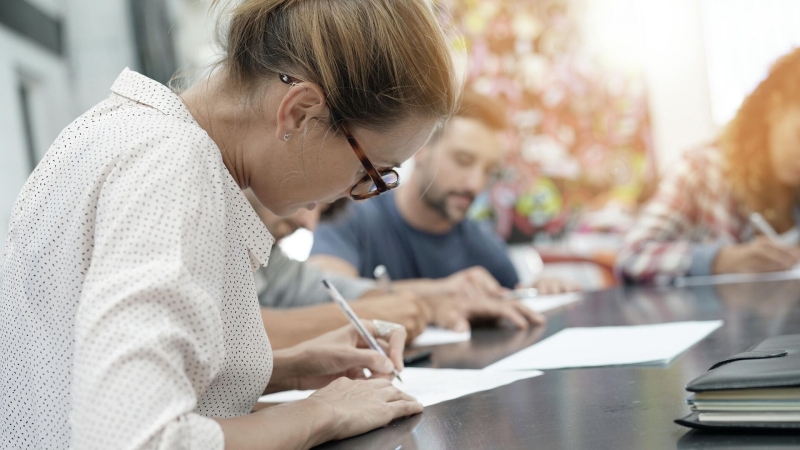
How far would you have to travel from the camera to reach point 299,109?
88 centimetres

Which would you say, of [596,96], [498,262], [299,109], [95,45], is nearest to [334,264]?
[498,262]

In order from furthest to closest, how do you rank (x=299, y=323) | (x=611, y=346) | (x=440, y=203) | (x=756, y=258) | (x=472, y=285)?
(x=440, y=203), (x=756, y=258), (x=472, y=285), (x=299, y=323), (x=611, y=346)

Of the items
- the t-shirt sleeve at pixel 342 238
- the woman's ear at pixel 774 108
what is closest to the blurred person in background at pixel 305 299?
the t-shirt sleeve at pixel 342 238

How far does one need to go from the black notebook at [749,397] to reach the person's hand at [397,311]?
2.87ft

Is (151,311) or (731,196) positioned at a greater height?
(151,311)

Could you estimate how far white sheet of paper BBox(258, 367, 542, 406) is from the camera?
1.07 meters

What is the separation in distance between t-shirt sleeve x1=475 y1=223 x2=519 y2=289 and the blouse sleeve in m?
2.39

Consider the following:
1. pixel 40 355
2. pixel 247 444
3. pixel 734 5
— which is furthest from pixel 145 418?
pixel 734 5

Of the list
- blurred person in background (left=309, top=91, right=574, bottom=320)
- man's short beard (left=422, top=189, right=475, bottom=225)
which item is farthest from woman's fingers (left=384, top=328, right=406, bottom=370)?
man's short beard (left=422, top=189, right=475, bottom=225)

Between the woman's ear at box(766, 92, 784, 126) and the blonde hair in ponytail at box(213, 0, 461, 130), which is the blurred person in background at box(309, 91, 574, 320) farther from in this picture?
the blonde hair in ponytail at box(213, 0, 461, 130)

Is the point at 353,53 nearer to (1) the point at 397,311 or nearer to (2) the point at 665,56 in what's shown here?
(1) the point at 397,311

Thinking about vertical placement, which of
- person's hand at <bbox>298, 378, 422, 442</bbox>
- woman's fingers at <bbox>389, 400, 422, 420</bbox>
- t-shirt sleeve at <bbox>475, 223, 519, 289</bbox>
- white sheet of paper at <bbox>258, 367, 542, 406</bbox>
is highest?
Answer: person's hand at <bbox>298, 378, 422, 442</bbox>

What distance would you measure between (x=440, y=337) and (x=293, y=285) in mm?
524

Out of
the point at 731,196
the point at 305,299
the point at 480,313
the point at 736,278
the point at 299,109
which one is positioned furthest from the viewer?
the point at 731,196
